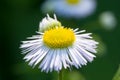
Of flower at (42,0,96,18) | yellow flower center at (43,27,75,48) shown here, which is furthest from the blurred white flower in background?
yellow flower center at (43,27,75,48)

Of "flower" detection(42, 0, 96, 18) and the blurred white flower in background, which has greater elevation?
"flower" detection(42, 0, 96, 18)

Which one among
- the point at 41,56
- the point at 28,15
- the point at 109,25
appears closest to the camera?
the point at 41,56

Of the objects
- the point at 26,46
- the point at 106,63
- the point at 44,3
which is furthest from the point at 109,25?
the point at 26,46

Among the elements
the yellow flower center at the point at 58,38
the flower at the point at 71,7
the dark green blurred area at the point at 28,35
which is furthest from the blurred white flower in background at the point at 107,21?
the yellow flower center at the point at 58,38

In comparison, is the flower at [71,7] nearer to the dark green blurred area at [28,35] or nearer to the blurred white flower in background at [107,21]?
the dark green blurred area at [28,35]

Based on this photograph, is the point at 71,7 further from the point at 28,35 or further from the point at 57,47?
the point at 57,47

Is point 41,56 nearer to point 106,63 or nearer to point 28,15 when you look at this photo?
point 106,63

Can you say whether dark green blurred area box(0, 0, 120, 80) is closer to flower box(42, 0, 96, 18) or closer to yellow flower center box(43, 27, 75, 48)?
flower box(42, 0, 96, 18)
